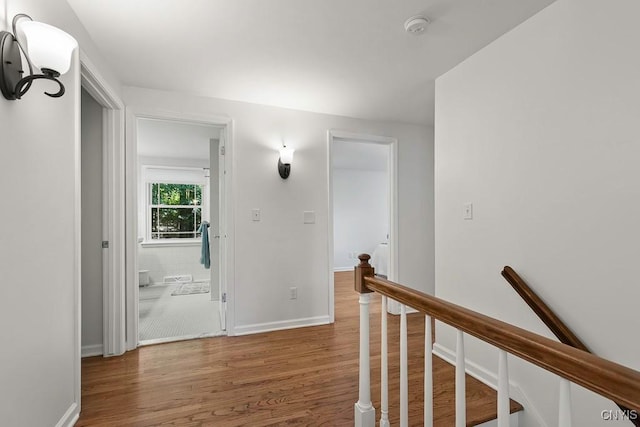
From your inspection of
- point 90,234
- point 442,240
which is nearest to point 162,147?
point 90,234

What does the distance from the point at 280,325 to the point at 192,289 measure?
244 centimetres

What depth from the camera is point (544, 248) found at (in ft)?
5.74

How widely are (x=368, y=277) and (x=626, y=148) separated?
1309 millimetres

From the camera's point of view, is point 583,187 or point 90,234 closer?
point 583,187

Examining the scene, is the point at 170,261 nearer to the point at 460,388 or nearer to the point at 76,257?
the point at 76,257

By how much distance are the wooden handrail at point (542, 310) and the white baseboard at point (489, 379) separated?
539 mm

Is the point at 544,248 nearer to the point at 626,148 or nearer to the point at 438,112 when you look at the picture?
the point at 626,148

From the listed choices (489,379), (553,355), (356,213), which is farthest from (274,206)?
(356,213)

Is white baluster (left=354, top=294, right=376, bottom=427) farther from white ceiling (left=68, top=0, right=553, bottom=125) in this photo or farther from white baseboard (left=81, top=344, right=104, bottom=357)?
white baseboard (left=81, top=344, right=104, bottom=357)

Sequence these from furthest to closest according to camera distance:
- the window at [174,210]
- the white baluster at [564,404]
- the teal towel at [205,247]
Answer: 1. the window at [174,210]
2. the teal towel at [205,247]
3. the white baluster at [564,404]

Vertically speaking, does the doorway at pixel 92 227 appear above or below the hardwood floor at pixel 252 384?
above

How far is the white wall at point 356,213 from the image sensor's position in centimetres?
712

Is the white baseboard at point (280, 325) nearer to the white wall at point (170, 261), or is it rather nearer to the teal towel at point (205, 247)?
the teal towel at point (205, 247)

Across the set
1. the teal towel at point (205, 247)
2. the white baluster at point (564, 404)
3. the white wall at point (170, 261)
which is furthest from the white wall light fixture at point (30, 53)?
the white wall at point (170, 261)
